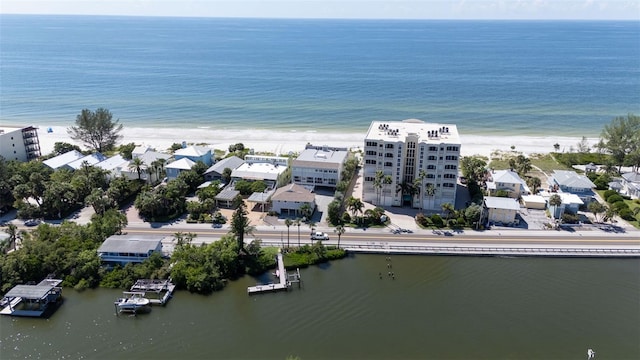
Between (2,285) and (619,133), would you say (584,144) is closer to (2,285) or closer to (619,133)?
(619,133)

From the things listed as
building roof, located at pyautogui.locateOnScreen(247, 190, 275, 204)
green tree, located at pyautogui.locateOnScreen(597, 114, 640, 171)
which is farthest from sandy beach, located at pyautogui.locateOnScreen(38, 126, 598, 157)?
building roof, located at pyautogui.locateOnScreen(247, 190, 275, 204)

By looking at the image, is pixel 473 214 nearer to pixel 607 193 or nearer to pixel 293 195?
pixel 293 195

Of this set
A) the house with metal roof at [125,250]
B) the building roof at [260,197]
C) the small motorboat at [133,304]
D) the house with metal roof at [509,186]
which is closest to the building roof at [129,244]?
the house with metal roof at [125,250]

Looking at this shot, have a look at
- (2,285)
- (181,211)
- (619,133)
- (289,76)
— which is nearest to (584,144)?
(619,133)

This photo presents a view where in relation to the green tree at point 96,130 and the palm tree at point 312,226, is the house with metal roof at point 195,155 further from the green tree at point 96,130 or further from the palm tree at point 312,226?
the palm tree at point 312,226

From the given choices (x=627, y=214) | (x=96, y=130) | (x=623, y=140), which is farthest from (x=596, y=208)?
(x=96, y=130)

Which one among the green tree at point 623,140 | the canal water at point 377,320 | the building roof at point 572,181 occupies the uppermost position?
the green tree at point 623,140

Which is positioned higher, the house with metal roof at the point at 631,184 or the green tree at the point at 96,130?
the green tree at the point at 96,130
